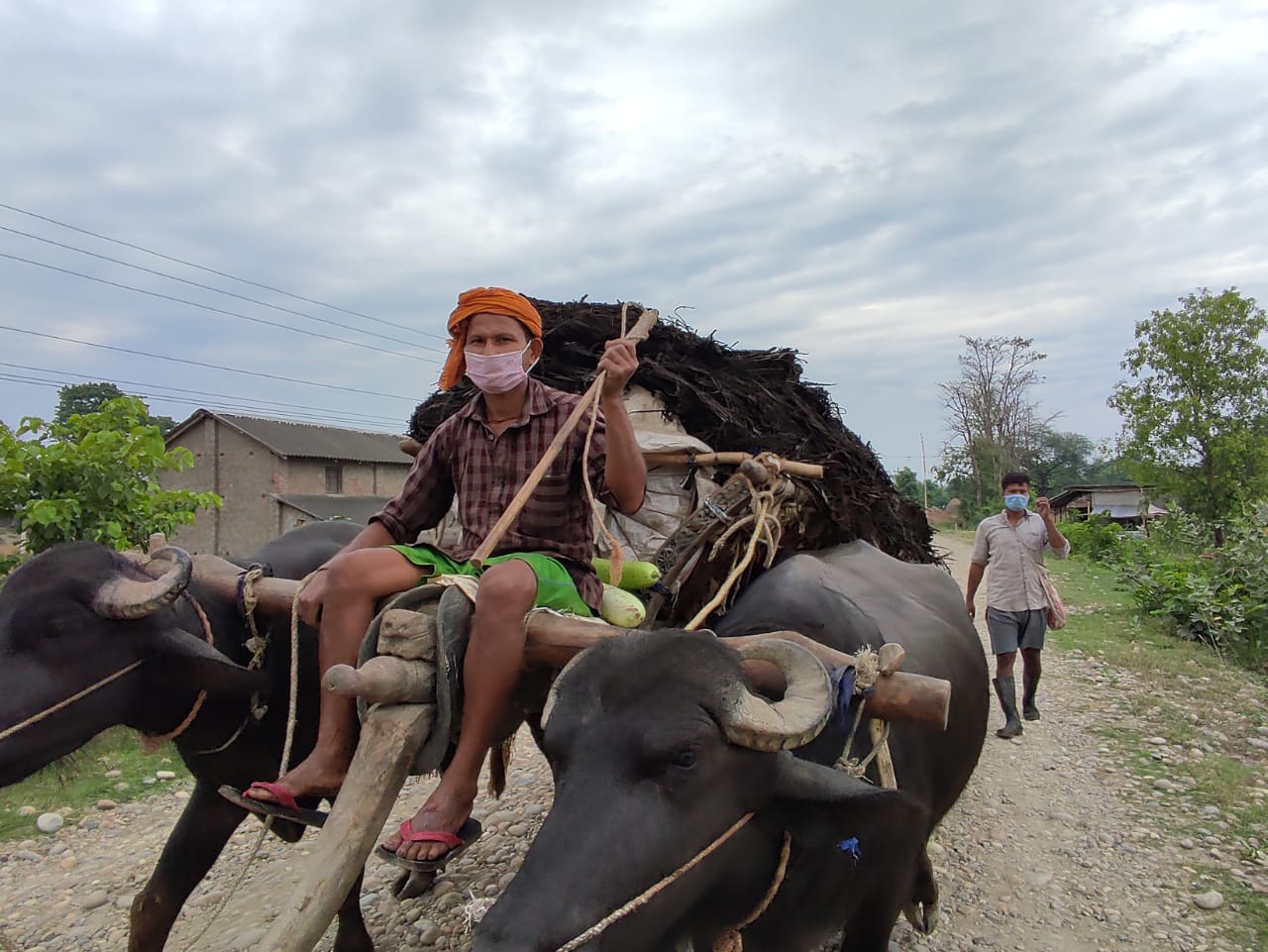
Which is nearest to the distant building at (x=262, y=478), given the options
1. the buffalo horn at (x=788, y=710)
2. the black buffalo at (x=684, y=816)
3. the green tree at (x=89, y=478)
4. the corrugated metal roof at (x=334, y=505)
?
the corrugated metal roof at (x=334, y=505)

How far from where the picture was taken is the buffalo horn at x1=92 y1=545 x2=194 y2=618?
2406 millimetres

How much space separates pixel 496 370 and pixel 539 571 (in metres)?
0.67

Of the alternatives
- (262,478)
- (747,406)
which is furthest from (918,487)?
(747,406)

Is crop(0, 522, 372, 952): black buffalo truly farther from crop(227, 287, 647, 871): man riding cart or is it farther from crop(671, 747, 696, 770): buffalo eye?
crop(671, 747, 696, 770): buffalo eye

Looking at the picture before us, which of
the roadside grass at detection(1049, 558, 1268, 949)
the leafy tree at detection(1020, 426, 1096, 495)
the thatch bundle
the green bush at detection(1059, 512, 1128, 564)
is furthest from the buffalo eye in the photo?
the leafy tree at detection(1020, 426, 1096, 495)

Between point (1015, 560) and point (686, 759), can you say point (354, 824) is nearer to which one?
point (686, 759)

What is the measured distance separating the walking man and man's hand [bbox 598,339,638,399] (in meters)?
4.86

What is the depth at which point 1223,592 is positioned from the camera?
9992 millimetres

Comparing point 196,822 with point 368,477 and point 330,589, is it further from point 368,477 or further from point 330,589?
point 368,477

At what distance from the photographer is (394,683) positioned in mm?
1883

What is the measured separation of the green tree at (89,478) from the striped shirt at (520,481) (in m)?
3.72

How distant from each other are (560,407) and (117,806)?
465 centimetres

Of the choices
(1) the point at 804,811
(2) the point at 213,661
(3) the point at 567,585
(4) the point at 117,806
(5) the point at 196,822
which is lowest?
(4) the point at 117,806

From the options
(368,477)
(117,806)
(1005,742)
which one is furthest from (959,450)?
(117,806)
